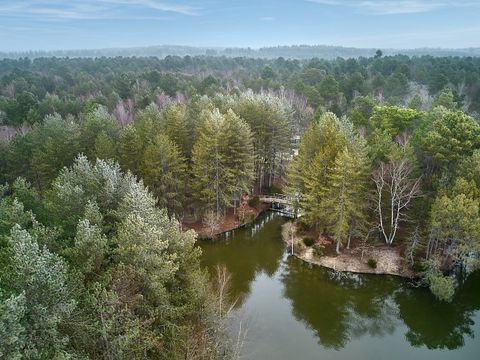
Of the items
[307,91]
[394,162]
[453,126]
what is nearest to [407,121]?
[453,126]

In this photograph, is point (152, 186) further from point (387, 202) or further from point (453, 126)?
point (453, 126)

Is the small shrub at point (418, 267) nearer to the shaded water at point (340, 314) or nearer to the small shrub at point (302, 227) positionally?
the shaded water at point (340, 314)

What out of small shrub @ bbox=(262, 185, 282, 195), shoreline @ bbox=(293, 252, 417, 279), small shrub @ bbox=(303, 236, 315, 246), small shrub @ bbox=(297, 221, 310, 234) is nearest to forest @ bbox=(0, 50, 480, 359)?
small shrub @ bbox=(297, 221, 310, 234)

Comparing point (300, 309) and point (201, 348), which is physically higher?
point (201, 348)

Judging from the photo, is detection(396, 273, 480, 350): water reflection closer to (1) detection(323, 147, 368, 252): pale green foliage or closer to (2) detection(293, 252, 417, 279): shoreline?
(2) detection(293, 252, 417, 279): shoreline

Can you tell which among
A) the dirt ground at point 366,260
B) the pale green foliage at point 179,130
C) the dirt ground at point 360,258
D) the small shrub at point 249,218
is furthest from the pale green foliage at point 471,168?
the pale green foliage at point 179,130

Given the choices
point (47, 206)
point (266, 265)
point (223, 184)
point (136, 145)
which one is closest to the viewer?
point (47, 206)
